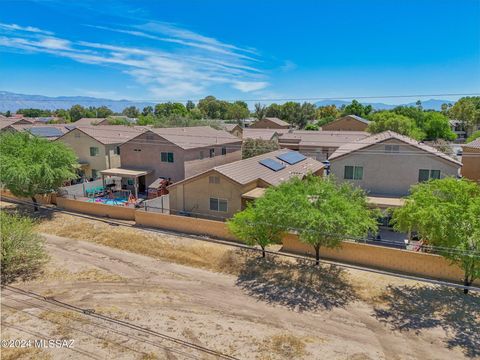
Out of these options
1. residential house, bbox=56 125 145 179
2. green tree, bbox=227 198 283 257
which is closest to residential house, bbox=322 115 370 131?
residential house, bbox=56 125 145 179

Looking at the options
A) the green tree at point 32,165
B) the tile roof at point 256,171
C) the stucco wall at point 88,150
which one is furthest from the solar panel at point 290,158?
the stucco wall at point 88,150

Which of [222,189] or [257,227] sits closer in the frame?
[257,227]

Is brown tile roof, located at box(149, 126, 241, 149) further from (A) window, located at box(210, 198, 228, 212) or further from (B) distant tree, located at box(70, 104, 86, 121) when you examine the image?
(B) distant tree, located at box(70, 104, 86, 121)

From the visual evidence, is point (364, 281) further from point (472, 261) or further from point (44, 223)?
point (44, 223)

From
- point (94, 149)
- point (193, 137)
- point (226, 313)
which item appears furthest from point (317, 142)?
point (226, 313)

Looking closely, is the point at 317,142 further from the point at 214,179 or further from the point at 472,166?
the point at 214,179

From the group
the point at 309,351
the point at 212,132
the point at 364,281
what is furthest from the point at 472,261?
the point at 212,132

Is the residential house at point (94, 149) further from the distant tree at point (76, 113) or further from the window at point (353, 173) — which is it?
the distant tree at point (76, 113)
